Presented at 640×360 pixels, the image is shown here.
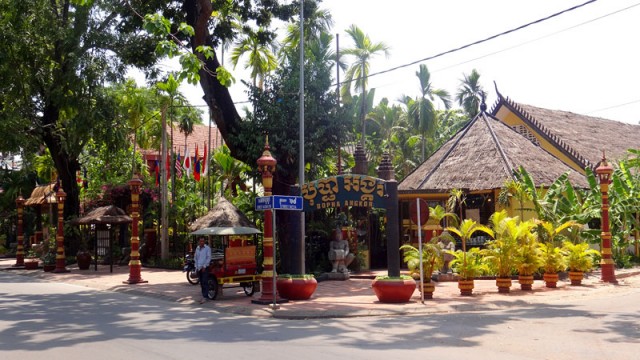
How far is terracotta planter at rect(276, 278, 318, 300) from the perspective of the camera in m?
15.5

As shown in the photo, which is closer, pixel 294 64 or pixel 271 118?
pixel 271 118

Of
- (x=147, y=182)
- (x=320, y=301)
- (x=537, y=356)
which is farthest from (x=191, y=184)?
(x=537, y=356)

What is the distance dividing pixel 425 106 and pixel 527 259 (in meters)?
23.8

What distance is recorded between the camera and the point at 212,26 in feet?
76.0

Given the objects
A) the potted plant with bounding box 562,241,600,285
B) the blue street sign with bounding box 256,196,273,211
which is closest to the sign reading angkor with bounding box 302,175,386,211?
the blue street sign with bounding box 256,196,273,211

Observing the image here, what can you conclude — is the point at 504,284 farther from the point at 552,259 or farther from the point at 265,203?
the point at 265,203

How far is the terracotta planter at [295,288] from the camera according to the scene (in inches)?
610

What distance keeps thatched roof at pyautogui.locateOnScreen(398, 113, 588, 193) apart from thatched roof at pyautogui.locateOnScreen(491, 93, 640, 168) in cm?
170

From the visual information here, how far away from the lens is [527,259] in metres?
16.9

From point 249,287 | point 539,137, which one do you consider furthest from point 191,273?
point 539,137

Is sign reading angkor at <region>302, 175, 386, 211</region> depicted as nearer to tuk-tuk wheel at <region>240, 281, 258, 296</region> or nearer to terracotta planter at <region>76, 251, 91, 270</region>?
tuk-tuk wheel at <region>240, 281, 258, 296</region>

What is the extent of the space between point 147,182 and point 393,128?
1943cm

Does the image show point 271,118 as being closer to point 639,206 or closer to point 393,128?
point 639,206

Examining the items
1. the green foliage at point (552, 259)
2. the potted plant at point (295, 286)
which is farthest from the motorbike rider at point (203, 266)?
the green foliage at point (552, 259)
